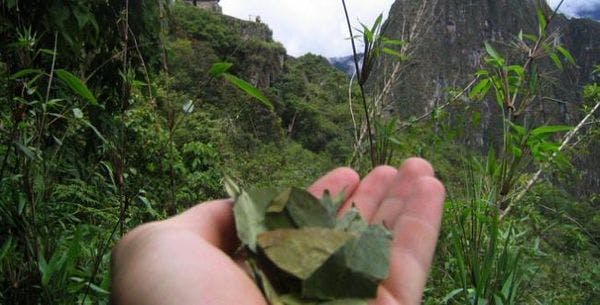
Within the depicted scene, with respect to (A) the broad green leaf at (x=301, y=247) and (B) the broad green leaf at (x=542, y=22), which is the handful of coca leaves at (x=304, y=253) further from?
(B) the broad green leaf at (x=542, y=22)

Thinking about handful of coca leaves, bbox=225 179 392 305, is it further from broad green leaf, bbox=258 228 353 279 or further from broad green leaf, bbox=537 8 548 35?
broad green leaf, bbox=537 8 548 35

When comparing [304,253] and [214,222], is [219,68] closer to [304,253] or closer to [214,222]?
[214,222]

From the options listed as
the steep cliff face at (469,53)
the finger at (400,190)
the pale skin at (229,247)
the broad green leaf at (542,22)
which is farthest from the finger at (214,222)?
the broad green leaf at (542,22)

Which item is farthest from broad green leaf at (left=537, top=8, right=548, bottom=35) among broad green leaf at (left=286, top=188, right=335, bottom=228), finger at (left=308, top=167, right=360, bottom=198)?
broad green leaf at (left=286, top=188, right=335, bottom=228)

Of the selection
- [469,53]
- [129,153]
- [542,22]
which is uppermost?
[469,53]

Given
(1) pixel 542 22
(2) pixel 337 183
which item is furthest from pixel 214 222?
(1) pixel 542 22

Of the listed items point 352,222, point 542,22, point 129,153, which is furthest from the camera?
point 129,153
